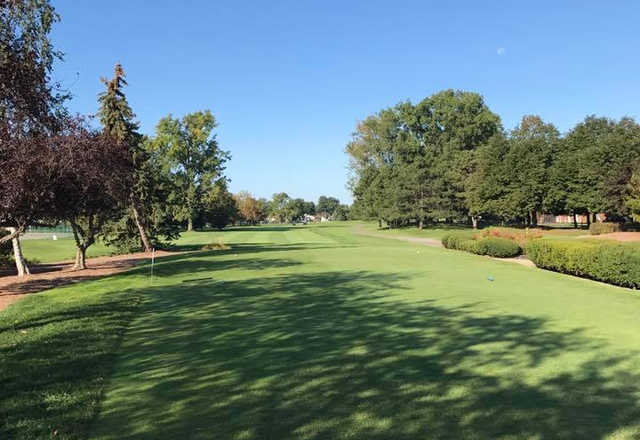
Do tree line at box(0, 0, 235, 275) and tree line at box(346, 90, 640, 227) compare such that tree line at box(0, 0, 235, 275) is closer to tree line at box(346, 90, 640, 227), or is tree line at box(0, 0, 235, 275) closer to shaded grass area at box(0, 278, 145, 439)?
shaded grass area at box(0, 278, 145, 439)

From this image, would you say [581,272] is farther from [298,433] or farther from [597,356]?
[298,433]

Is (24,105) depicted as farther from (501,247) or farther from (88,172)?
(501,247)

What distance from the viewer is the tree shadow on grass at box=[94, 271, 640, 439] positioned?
176 inches

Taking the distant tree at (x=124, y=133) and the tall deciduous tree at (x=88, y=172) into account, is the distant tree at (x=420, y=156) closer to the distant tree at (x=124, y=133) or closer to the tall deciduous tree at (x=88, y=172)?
the distant tree at (x=124, y=133)

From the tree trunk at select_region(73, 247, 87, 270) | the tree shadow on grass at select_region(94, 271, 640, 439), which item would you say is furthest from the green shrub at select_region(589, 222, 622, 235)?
the tree trunk at select_region(73, 247, 87, 270)

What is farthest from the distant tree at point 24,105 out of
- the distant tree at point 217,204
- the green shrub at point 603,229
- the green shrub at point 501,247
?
the distant tree at point 217,204

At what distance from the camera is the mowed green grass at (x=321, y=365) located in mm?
4539

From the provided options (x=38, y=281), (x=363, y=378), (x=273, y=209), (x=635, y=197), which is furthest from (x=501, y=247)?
(x=273, y=209)

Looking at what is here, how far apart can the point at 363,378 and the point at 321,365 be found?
73cm

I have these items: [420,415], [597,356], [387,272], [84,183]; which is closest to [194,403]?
[420,415]

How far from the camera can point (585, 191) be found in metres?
49.3

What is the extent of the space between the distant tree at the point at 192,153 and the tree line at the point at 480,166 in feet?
86.2

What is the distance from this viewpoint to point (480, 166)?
63.4 meters

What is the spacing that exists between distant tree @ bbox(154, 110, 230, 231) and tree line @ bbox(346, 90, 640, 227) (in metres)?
26.3
